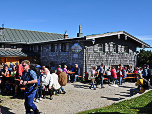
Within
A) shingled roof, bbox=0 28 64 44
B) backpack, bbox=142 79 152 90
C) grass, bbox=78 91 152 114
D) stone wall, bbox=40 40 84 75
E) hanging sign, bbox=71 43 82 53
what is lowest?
grass, bbox=78 91 152 114

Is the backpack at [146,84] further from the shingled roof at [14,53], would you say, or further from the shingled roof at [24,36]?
the shingled roof at [14,53]

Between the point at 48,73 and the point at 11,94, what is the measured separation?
9.85 ft

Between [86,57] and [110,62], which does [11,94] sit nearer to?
[86,57]

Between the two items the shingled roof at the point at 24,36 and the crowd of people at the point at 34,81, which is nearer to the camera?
the crowd of people at the point at 34,81

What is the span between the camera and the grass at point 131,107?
249 inches

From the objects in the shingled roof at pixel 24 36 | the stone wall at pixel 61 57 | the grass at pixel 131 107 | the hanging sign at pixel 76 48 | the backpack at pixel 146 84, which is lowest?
the grass at pixel 131 107

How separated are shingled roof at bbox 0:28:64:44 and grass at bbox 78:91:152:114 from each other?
57.5ft

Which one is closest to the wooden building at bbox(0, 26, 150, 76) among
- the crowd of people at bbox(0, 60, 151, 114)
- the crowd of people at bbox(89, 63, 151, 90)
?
the crowd of people at bbox(89, 63, 151, 90)

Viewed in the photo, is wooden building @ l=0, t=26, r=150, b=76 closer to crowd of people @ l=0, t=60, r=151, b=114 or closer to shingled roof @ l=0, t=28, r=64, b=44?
shingled roof @ l=0, t=28, r=64, b=44

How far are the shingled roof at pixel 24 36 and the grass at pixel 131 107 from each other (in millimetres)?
17527

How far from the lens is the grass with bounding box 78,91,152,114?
631 cm

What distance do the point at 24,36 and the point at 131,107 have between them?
23.7 meters

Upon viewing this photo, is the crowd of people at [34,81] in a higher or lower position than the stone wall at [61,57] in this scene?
lower

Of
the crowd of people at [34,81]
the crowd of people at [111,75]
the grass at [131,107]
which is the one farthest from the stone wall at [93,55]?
the grass at [131,107]
